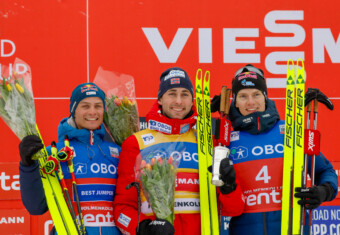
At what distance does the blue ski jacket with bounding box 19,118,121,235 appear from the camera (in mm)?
3190

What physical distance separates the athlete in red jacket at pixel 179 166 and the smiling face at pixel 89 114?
0.92 ft

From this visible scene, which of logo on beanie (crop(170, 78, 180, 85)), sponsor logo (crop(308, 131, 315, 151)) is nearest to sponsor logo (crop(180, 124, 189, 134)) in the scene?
logo on beanie (crop(170, 78, 180, 85))

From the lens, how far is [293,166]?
3258 millimetres

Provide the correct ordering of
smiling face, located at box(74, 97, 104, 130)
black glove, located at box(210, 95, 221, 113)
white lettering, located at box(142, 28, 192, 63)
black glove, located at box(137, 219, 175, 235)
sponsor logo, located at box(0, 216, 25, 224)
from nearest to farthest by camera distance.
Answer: black glove, located at box(137, 219, 175, 235), smiling face, located at box(74, 97, 104, 130), black glove, located at box(210, 95, 221, 113), sponsor logo, located at box(0, 216, 25, 224), white lettering, located at box(142, 28, 192, 63)

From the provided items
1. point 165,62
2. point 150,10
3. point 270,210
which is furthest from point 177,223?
point 150,10

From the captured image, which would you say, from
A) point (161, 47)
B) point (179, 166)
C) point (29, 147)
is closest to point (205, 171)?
point (179, 166)

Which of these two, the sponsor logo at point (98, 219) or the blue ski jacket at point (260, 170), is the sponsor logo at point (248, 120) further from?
the sponsor logo at point (98, 219)

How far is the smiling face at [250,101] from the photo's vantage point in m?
3.38

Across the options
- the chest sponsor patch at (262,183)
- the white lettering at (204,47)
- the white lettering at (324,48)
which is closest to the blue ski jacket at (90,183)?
the chest sponsor patch at (262,183)

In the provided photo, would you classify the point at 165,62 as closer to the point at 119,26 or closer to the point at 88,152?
the point at 119,26

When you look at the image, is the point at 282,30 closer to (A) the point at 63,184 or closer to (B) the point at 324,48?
(B) the point at 324,48

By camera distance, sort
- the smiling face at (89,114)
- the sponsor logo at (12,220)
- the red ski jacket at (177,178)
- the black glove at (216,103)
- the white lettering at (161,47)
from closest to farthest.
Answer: the red ski jacket at (177,178) < the smiling face at (89,114) < the black glove at (216,103) < the sponsor logo at (12,220) < the white lettering at (161,47)

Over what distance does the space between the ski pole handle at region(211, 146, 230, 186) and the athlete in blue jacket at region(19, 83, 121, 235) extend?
700mm

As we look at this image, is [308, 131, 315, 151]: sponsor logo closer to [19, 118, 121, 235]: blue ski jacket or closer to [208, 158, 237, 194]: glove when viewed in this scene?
[208, 158, 237, 194]: glove
